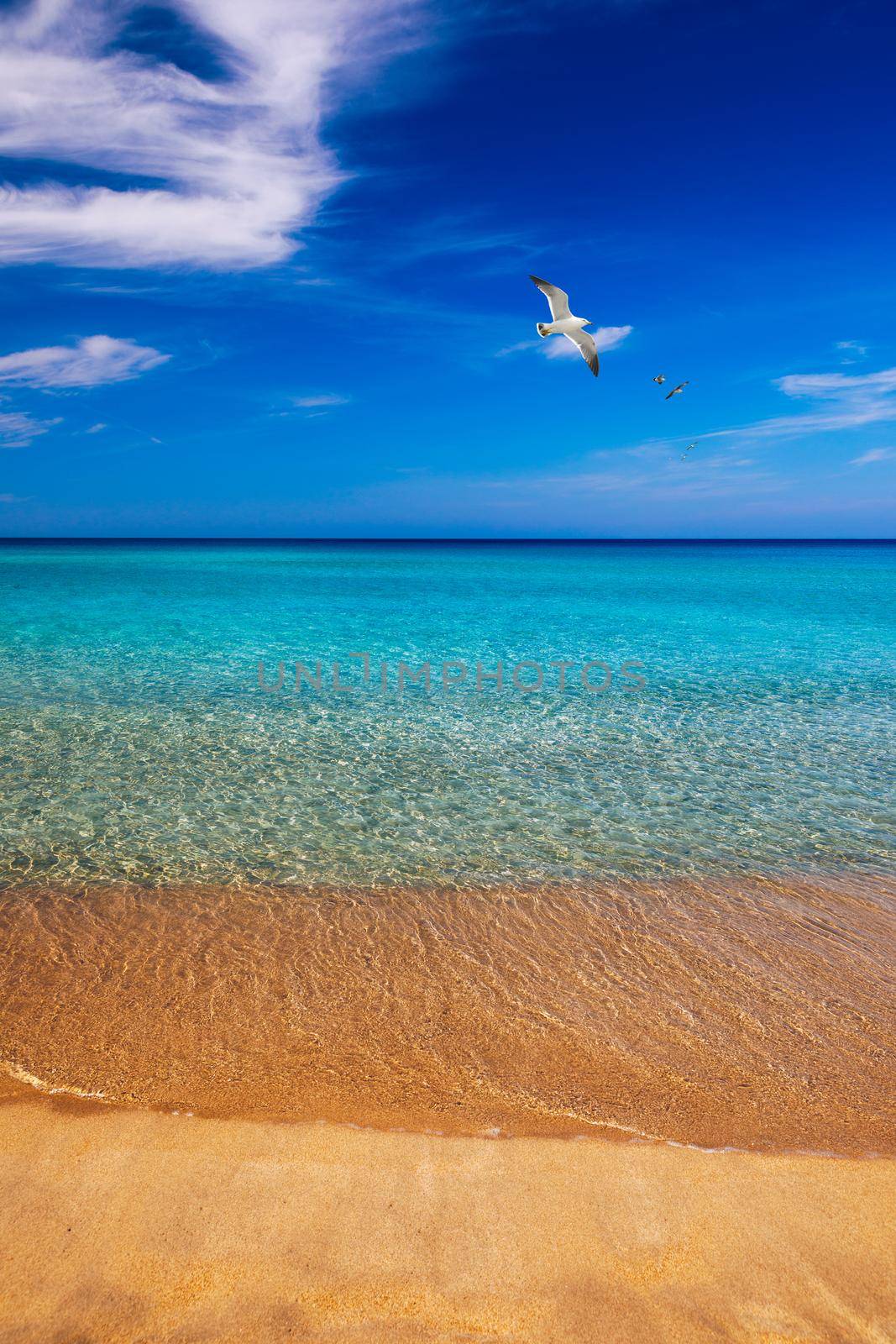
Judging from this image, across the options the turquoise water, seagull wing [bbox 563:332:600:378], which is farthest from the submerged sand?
seagull wing [bbox 563:332:600:378]

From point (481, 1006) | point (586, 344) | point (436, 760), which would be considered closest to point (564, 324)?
point (586, 344)

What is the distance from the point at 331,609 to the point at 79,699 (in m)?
19.8

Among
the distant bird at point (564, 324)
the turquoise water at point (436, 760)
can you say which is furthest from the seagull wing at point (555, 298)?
the turquoise water at point (436, 760)

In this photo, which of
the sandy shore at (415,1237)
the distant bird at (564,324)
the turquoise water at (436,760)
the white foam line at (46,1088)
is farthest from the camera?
the distant bird at (564,324)

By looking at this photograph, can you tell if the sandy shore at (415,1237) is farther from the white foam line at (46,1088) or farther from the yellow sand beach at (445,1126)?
the white foam line at (46,1088)

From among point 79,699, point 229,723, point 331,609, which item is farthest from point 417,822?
point 331,609

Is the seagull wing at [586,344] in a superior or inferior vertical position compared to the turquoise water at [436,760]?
superior

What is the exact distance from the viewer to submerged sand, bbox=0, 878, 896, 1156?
12.6 ft

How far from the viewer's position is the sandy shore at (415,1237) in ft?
8.92

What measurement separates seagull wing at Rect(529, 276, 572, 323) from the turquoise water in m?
6.73

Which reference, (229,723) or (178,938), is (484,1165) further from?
(229,723)

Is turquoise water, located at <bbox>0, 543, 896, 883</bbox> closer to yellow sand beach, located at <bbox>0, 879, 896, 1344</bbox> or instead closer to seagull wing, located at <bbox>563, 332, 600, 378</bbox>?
yellow sand beach, located at <bbox>0, 879, 896, 1344</bbox>

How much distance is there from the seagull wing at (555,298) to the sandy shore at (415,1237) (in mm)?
12486

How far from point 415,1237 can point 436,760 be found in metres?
6.87
